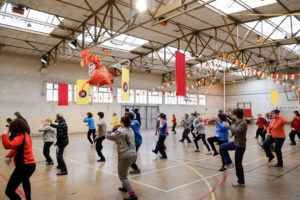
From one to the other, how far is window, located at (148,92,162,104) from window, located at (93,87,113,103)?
14.3 ft

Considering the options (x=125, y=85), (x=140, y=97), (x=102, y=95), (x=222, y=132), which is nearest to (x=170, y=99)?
(x=140, y=97)

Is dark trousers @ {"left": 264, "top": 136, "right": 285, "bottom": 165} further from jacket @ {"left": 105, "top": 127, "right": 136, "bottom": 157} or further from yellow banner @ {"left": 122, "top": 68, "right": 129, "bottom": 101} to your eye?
yellow banner @ {"left": 122, "top": 68, "right": 129, "bottom": 101}

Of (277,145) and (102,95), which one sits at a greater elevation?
(102,95)

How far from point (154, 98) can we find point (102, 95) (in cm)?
572

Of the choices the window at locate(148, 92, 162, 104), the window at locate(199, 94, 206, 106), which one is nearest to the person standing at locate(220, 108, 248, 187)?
the window at locate(148, 92, 162, 104)

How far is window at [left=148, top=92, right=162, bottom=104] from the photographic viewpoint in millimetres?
20172

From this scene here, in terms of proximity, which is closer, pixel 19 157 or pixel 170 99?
pixel 19 157

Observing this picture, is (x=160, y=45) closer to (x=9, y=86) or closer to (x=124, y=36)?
(x=124, y=36)

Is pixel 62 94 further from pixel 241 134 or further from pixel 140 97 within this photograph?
pixel 241 134

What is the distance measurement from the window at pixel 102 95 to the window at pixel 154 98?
4.37 meters

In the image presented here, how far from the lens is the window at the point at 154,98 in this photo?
20172 millimetres

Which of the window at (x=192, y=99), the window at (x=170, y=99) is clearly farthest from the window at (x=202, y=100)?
the window at (x=170, y=99)

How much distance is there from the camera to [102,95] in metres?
16.7

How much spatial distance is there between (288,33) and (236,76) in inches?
516
